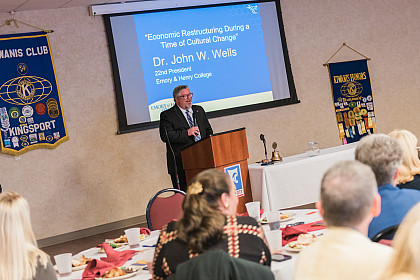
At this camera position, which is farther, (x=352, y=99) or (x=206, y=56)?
(x=352, y=99)

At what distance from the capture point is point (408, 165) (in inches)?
114

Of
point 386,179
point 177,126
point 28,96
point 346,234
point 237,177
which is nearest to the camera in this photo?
point 346,234

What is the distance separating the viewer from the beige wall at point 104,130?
7555 millimetres

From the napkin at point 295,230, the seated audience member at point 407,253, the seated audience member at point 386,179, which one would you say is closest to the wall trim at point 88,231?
the napkin at point 295,230

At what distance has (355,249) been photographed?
1675 millimetres

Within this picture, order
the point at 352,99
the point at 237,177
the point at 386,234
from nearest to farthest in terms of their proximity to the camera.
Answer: the point at 386,234 < the point at 237,177 < the point at 352,99

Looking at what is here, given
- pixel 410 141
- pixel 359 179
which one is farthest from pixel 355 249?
pixel 410 141

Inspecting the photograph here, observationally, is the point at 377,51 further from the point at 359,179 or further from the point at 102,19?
the point at 359,179

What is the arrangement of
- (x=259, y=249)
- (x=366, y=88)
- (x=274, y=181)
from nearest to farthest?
(x=259, y=249) < (x=274, y=181) < (x=366, y=88)

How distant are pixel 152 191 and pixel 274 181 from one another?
2.59 meters

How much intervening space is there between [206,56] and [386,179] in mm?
6264

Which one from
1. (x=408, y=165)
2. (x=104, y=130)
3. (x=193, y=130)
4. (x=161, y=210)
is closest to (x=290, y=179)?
(x=193, y=130)

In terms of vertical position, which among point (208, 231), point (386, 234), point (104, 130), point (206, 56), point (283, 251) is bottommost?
point (283, 251)

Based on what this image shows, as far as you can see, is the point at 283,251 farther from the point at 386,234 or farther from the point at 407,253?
the point at 407,253
